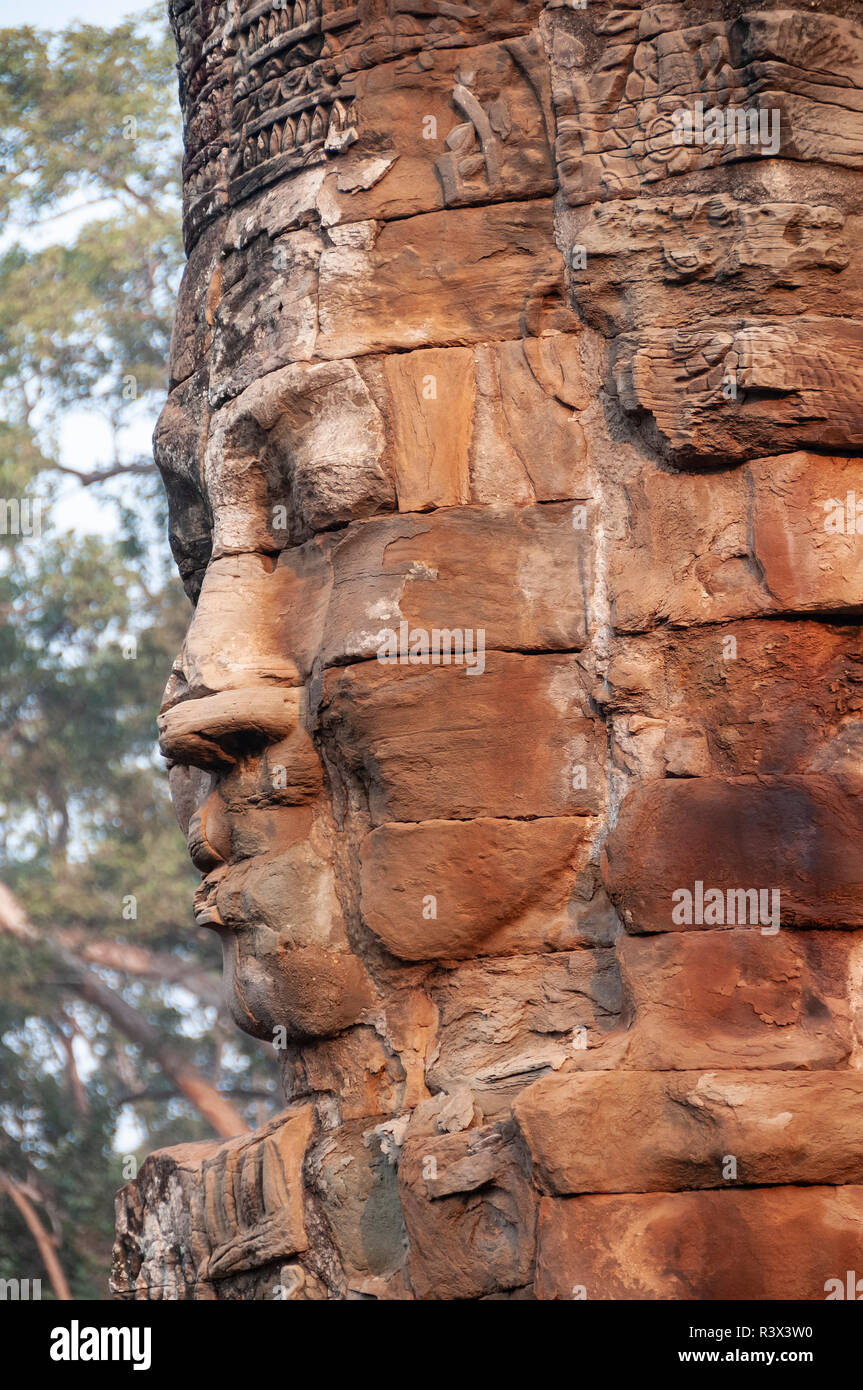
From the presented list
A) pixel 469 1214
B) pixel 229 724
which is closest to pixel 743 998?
pixel 469 1214

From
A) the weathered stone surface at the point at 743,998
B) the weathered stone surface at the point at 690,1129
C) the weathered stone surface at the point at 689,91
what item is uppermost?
the weathered stone surface at the point at 689,91

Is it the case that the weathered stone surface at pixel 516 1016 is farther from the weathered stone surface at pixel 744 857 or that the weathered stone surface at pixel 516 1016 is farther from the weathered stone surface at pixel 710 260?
the weathered stone surface at pixel 710 260

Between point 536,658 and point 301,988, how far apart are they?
3.46 feet

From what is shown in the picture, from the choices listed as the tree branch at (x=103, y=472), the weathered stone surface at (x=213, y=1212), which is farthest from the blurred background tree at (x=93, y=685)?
the weathered stone surface at (x=213, y=1212)

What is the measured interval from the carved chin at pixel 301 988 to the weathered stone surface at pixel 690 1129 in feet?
2.56

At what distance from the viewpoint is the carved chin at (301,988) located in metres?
4.55

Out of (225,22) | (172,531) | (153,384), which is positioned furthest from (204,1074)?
(225,22)

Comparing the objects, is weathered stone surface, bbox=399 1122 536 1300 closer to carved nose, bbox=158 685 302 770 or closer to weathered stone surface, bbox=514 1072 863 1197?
weathered stone surface, bbox=514 1072 863 1197

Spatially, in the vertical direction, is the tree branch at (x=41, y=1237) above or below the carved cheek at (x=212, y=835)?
below

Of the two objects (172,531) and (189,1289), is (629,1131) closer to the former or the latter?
(189,1289)

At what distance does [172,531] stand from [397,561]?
5.12ft

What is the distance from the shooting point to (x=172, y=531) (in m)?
5.80

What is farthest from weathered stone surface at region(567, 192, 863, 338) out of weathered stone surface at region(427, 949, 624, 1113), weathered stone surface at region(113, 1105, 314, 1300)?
weathered stone surface at region(113, 1105, 314, 1300)

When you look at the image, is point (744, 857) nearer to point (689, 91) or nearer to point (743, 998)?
point (743, 998)
